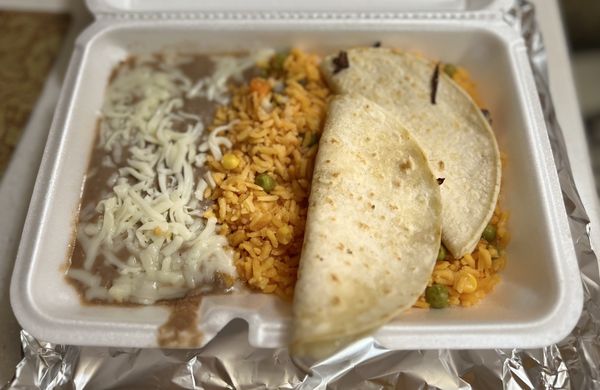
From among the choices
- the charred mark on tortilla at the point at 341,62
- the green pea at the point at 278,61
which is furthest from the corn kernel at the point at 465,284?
the green pea at the point at 278,61

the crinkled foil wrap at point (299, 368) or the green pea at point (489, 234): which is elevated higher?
the green pea at point (489, 234)

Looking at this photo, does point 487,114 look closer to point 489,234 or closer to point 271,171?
point 489,234

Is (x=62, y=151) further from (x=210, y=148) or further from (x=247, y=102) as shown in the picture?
(x=247, y=102)

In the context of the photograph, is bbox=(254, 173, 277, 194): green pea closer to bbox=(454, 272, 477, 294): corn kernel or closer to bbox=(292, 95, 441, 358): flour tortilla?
bbox=(292, 95, 441, 358): flour tortilla

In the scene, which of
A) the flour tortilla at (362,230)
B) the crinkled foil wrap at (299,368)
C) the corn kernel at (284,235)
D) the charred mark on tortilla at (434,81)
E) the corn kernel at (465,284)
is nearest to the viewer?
the flour tortilla at (362,230)

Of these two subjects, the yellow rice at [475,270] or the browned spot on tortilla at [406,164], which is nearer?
the yellow rice at [475,270]

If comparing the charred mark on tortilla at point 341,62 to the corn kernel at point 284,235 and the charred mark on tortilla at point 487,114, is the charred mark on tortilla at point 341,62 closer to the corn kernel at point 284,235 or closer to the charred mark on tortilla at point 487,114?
the charred mark on tortilla at point 487,114

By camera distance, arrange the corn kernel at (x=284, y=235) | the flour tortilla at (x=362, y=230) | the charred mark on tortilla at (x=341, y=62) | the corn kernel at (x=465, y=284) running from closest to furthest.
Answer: the flour tortilla at (x=362, y=230)
the corn kernel at (x=465, y=284)
the corn kernel at (x=284, y=235)
the charred mark on tortilla at (x=341, y=62)
